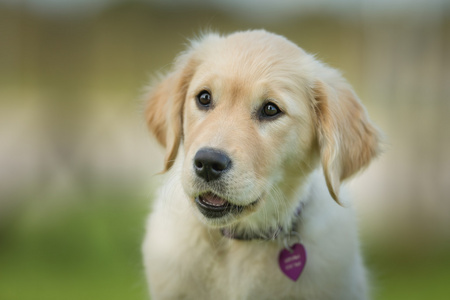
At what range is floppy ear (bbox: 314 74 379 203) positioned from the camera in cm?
257

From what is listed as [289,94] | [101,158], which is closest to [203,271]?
[289,94]

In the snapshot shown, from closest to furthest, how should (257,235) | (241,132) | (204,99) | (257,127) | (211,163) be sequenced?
(211,163) → (241,132) → (257,127) → (204,99) → (257,235)

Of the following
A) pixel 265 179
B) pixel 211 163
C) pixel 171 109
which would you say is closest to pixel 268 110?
pixel 265 179

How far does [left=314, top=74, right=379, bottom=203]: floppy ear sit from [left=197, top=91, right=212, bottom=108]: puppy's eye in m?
0.56

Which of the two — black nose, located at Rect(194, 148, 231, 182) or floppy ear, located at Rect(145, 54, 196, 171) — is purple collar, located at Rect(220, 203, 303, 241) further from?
black nose, located at Rect(194, 148, 231, 182)

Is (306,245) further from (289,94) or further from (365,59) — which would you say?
(365,59)

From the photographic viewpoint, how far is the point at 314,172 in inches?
113

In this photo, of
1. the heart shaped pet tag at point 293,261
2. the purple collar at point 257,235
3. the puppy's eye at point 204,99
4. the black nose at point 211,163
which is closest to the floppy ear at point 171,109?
the puppy's eye at point 204,99

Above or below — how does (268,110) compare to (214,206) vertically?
above

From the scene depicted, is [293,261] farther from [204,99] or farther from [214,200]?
[204,99]

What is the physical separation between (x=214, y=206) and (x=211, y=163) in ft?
0.91

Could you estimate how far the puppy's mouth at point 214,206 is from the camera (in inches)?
93.4

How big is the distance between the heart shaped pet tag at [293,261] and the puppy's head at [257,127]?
169 millimetres

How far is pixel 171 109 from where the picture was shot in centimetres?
285
